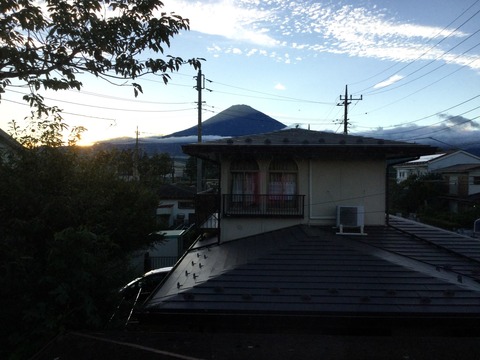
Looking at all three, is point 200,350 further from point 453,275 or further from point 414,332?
point 453,275


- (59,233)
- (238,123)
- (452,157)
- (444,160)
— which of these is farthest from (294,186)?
(238,123)

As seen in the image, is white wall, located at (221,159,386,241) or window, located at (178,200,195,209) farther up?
white wall, located at (221,159,386,241)

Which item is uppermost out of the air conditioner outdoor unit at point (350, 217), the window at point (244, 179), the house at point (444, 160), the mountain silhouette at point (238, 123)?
the mountain silhouette at point (238, 123)

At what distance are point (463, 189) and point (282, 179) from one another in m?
34.5

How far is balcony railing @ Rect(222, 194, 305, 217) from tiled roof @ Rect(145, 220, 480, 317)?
2.82ft

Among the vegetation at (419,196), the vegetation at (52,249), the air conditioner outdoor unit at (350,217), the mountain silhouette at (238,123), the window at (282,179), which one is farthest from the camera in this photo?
the mountain silhouette at (238,123)

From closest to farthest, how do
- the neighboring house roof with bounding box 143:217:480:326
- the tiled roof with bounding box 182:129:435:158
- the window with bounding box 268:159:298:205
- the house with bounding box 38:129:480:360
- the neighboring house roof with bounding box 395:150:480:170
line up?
the house with bounding box 38:129:480:360 → the neighboring house roof with bounding box 143:217:480:326 → the tiled roof with bounding box 182:129:435:158 → the window with bounding box 268:159:298:205 → the neighboring house roof with bounding box 395:150:480:170

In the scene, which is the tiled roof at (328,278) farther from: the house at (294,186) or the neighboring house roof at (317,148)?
the neighboring house roof at (317,148)

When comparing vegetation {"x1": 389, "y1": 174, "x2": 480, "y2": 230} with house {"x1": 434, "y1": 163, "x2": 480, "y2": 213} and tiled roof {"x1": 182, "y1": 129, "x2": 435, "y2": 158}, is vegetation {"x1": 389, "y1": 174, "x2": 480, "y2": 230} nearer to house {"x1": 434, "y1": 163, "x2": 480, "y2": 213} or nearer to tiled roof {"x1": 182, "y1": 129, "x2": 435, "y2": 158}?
house {"x1": 434, "y1": 163, "x2": 480, "y2": 213}

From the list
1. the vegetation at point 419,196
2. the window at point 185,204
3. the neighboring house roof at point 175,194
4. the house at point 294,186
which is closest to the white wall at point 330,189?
the house at point 294,186

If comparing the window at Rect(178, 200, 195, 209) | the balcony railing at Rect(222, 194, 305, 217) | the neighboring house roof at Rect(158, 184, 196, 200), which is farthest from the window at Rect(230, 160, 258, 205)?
the window at Rect(178, 200, 195, 209)

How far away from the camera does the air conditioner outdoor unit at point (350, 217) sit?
8.93 metres

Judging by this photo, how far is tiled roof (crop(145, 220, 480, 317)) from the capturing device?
5.79m

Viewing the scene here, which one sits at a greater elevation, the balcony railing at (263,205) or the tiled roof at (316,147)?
the tiled roof at (316,147)
